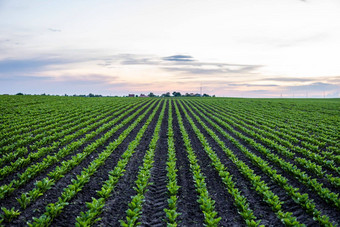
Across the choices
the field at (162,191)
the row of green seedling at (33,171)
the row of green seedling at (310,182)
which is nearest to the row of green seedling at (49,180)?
the field at (162,191)

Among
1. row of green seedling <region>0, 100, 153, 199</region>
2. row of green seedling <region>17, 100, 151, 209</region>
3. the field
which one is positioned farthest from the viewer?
row of green seedling <region>0, 100, 153, 199</region>

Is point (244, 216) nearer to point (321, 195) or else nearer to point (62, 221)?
point (321, 195)

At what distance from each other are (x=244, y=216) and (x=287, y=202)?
1979 millimetres

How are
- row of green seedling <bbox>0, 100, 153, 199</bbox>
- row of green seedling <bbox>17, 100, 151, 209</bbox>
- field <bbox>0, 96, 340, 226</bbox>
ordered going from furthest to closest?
row of green seedling <bbox>0, 100, 153, 199</bbox>
row of green seedling <bbox>17, 100, 151, 209</bbox>
field <bbox>0, 96, 340, 226</bbox>

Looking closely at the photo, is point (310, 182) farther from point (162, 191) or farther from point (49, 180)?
point (49, 180)

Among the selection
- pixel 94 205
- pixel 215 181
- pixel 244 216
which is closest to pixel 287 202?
pixel 244 216

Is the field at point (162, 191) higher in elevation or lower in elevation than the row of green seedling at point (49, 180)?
lower

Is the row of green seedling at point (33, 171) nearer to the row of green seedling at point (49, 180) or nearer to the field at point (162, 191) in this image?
the field at point (162, 191)

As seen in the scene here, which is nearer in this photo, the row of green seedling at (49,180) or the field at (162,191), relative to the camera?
the field at (162,191)

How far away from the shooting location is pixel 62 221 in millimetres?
5410

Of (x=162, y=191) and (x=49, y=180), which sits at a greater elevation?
(x=49, y=180)

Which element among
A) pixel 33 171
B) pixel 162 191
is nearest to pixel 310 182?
pixel 162 191

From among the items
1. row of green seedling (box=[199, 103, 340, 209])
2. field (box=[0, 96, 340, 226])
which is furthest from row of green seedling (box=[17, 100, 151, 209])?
row of green seedling (box=[199, 103, 340, 209])

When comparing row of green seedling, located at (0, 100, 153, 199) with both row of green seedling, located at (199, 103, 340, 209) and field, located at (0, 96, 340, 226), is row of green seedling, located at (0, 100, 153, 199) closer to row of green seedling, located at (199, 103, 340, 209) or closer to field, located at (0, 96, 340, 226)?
field, located at (0, 96, 340, 226)
